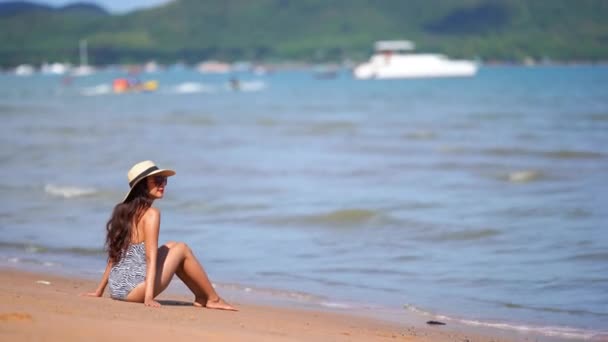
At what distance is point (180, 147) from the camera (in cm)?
2534

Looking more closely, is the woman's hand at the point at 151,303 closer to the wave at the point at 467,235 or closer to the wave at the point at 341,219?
the wave at the point at 467,235

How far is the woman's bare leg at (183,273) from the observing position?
709 cm

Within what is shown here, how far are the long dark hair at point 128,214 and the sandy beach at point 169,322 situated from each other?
0.41m

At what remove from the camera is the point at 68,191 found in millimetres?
15797

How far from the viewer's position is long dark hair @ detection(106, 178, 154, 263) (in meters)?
7.05

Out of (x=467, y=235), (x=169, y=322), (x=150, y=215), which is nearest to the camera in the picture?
(x=169, y=322)

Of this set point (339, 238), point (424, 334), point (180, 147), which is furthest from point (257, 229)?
point (180, 147)

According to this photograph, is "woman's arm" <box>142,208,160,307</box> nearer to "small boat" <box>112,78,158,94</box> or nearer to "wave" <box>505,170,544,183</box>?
"wave" <box>505,170,544,183</box>

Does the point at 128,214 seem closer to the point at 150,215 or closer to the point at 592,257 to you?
the point at 150,215

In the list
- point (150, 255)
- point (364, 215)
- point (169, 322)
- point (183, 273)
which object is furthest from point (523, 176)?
point (169, 322)

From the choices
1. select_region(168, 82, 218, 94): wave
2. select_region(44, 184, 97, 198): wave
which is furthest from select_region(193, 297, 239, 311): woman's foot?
select_region(168, 82, 218, 94): wave

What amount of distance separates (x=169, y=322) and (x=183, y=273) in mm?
948

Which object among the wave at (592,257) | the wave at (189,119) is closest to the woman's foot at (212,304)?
the wave at (592,257)

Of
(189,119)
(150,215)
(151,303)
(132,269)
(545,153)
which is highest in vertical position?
(150,215)
